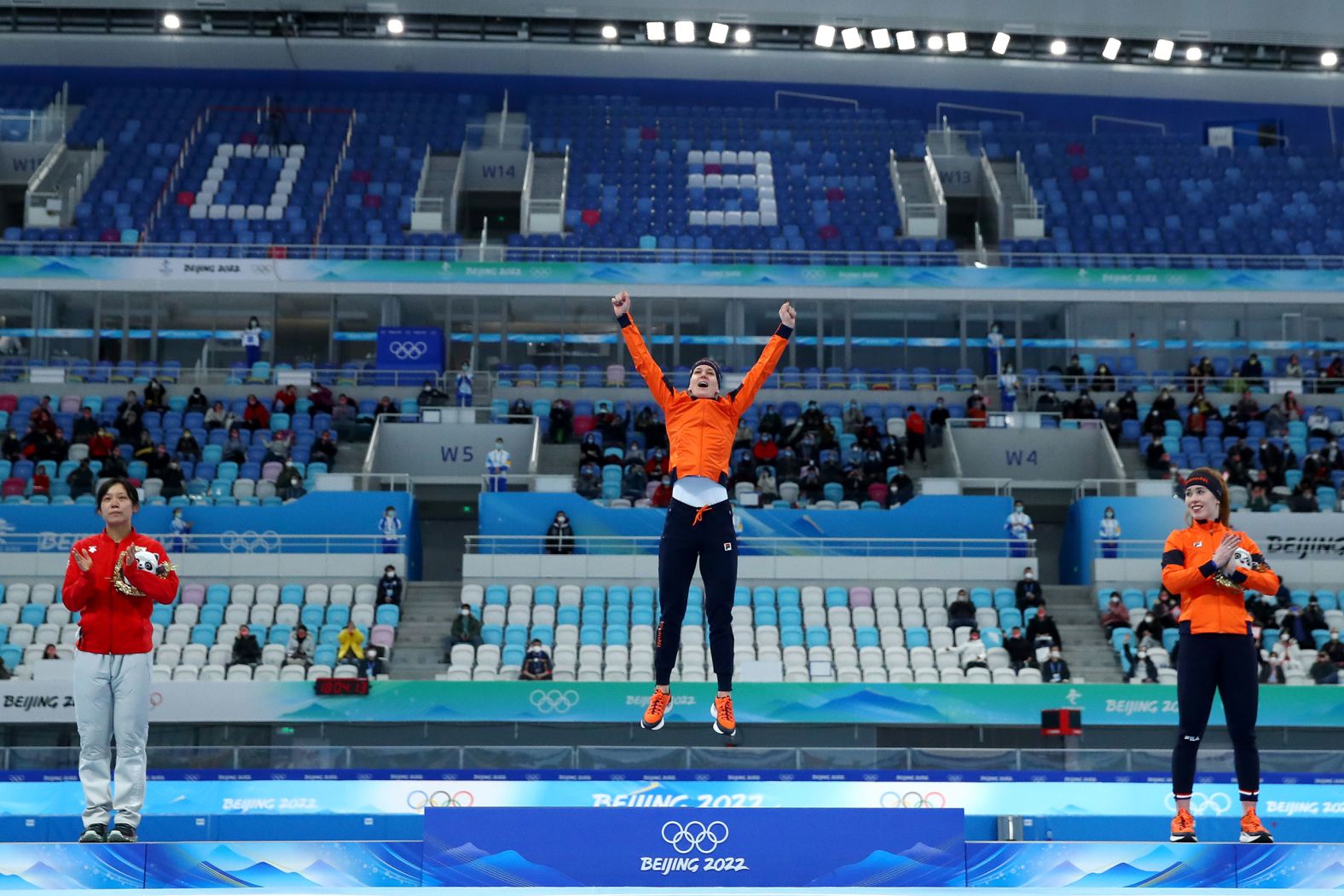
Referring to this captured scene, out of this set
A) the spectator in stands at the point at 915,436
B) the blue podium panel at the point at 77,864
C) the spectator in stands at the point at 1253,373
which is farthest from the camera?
the spectator in stands at the point at 1253,373

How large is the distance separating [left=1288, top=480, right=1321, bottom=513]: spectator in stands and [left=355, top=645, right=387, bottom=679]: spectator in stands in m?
17.1

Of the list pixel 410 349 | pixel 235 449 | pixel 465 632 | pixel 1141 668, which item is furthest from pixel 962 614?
pixel 410 349

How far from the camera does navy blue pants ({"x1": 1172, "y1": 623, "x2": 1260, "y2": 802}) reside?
9.38 meters

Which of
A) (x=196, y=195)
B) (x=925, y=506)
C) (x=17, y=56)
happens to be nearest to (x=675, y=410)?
(x=925, y=506)

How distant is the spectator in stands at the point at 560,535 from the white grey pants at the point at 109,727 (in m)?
18.7

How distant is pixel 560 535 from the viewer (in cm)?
2827

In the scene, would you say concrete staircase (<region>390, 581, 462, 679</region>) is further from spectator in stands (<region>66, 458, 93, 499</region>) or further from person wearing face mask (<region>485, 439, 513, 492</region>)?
spectator in stands (<region>66, 458, 93, 499</region>)

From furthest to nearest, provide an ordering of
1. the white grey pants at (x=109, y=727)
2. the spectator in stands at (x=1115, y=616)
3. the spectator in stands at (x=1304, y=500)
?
the spectator in stands at (x=1304, y=500), the spectator in stands at (x=1115, y=616), the white grey pants at (x=109, y=727)

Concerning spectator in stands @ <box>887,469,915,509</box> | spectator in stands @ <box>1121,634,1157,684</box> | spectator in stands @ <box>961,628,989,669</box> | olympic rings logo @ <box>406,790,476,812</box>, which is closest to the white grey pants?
olympic rings logo @ <box>406,790,476,812</box>

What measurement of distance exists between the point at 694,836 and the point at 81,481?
24.3 m

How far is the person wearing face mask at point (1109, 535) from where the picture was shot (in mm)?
28938

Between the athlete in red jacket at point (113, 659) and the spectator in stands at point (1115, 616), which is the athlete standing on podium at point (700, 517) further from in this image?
the spectator in stands at point (1115, 616)

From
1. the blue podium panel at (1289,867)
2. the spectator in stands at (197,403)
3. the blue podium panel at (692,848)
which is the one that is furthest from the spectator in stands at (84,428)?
the blue podium panel at (1289,867)

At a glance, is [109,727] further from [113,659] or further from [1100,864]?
[1100,864]
